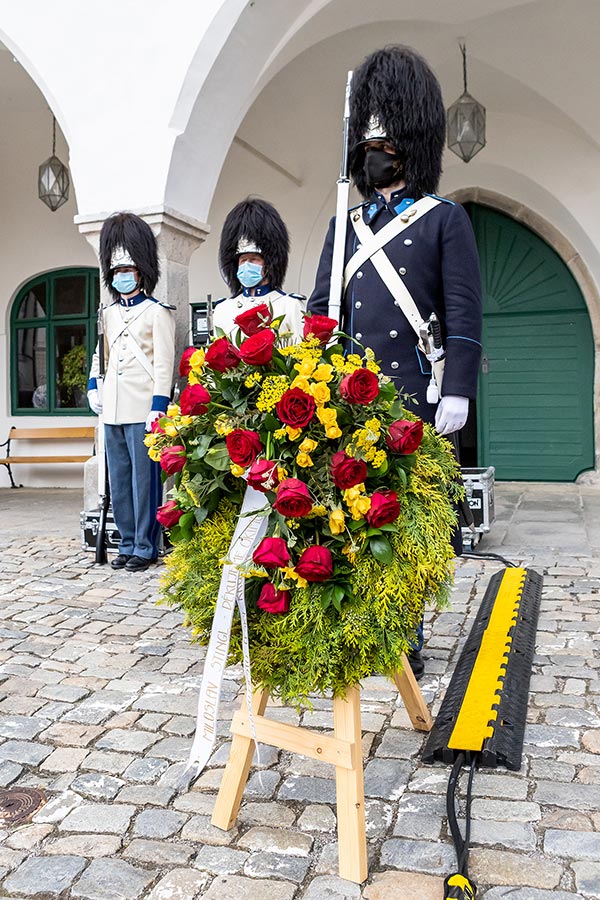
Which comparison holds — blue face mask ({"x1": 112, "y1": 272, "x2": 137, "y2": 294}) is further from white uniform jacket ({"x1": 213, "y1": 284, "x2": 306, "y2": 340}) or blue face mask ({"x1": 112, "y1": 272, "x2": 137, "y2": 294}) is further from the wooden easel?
the wooden easel

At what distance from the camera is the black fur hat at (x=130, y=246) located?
4.79m

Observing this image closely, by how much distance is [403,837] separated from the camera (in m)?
1.88

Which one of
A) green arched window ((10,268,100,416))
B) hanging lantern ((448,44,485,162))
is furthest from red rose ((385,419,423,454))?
green arched window ((10,268,100,416))

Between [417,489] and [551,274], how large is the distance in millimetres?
Result: 7292

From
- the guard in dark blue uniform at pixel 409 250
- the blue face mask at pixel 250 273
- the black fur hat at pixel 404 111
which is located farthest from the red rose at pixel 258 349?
the blue face mask at pixel 250 273

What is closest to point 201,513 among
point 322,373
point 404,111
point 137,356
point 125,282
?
point 322,373

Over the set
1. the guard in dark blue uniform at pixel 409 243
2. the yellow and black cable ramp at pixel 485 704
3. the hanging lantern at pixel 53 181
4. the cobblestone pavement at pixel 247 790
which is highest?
the hanging lantern at pixel 53 181

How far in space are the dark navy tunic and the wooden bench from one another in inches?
279

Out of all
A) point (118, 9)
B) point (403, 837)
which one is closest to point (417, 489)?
point (403, 837)

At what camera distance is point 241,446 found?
5.39 feet

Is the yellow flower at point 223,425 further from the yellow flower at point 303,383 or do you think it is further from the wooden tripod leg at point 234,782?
the wooden tripod leg at point 234,782

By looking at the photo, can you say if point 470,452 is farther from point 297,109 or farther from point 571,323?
point 297,109

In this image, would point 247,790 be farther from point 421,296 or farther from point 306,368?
point 421,296

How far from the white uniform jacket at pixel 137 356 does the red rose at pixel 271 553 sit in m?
3.18
